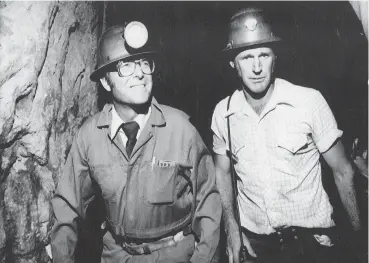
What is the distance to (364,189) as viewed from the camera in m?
3.11

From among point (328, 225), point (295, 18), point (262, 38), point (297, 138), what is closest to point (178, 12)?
point (295, 18)

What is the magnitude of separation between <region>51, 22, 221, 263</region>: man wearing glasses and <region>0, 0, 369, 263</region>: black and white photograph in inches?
0.4

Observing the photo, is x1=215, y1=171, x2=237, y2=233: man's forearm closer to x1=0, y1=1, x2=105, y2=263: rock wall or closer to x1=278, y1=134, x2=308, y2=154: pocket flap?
x1=278, y1=134, x2=308, y2=154: pocket flap

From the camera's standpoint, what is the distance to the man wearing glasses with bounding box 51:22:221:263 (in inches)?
99.8

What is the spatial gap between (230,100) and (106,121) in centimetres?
113

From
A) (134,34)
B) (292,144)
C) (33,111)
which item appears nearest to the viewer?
(134,34)

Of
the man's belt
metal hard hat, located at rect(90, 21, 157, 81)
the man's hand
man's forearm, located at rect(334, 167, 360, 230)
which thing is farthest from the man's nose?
the man's belt

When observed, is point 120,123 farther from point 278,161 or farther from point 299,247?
point 299,247

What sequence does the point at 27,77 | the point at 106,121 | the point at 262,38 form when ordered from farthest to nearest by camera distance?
the point at 262,38
the point at 106,121
the point at 27,77

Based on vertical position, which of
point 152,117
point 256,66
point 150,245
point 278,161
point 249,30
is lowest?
point 150,245

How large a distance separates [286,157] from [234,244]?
841 millimetres

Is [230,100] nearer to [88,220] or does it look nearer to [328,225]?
[328,225]

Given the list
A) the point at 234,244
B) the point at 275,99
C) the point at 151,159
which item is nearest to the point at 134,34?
the point at 151,159

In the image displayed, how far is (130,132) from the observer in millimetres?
2611
